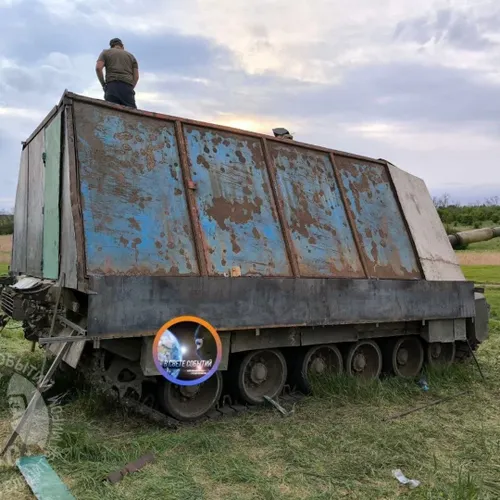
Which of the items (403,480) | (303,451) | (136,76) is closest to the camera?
(403,480)

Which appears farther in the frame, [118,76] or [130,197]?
[118,76]

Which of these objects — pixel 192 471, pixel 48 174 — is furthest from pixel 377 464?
pixel 48 174

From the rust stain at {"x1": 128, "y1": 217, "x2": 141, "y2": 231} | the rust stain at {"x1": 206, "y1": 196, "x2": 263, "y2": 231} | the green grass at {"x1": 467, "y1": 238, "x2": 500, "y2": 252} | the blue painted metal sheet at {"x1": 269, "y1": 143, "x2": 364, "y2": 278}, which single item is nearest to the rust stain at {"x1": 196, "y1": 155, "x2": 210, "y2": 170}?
the rust stain at {"x1": 206, "y1": 196, "x2": 263, "y2": 231}

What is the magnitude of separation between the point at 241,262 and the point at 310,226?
1.20m

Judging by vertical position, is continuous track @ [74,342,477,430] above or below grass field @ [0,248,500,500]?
above

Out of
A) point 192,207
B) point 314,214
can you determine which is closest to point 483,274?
point 314,214

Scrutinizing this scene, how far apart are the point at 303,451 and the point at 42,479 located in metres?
2.13

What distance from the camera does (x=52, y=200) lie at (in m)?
5.57

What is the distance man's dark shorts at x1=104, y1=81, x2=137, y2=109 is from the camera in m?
6.83

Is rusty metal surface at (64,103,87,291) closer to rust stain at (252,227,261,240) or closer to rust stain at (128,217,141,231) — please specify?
rust stain at (128,217,141,231)

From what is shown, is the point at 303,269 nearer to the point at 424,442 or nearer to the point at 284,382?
the point at 284,382

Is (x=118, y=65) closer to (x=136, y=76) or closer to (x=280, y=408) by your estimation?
(x=136, y=76)
